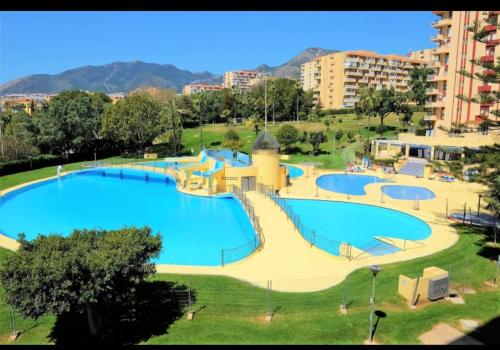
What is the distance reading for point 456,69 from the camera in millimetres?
40719

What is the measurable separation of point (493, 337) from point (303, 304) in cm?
502

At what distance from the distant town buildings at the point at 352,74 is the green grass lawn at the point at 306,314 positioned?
85.6m

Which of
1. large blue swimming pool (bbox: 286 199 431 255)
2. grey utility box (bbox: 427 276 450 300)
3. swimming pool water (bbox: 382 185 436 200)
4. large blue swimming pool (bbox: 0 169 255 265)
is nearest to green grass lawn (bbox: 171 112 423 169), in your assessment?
swimming pool water (bbox: 382 185 436 200)

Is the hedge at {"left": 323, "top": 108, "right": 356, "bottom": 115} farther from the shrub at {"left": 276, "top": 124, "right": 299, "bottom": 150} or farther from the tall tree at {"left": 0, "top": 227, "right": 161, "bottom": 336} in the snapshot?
the tall tree at {"left": 0, "top": 227, "right": 161, "bottom": 336}

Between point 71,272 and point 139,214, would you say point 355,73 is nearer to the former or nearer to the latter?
point 139,214

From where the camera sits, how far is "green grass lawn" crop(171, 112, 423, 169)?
153 ft

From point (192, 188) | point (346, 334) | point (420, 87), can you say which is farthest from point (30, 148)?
point (420, 87)

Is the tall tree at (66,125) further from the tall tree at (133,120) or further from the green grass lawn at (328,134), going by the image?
the green grass lawn at (328,134)

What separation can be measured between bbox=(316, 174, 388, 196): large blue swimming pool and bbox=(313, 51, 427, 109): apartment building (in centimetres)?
5902

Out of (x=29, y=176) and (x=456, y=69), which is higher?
(x=456, y=69)

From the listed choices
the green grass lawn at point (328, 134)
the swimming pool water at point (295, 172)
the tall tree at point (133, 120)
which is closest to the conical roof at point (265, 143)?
the swimming pool water at point (295, 172)

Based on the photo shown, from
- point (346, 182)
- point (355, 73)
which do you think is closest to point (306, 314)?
point (346, 182)

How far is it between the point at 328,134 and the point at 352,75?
143 feet

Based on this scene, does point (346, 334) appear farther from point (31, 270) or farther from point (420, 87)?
point (420, 87)
